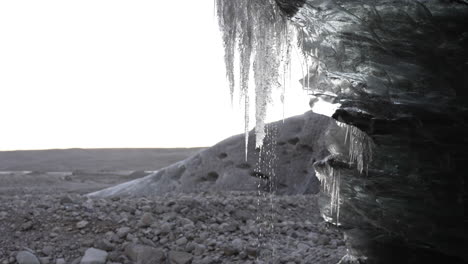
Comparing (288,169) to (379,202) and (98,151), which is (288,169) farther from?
(98,151)

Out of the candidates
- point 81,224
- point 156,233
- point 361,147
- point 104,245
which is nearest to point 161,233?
point 156,233

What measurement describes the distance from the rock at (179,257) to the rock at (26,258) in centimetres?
150

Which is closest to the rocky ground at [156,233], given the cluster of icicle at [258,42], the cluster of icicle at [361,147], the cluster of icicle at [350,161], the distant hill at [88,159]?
the cluster of icicle at [350,161]

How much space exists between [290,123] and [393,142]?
29.0 ft

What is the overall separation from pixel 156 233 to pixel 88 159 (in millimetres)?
35911

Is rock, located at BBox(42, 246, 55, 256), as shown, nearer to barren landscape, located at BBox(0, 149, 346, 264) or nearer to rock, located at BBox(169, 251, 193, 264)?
barren landscape, located at BBox(0, 149, 346, 264)

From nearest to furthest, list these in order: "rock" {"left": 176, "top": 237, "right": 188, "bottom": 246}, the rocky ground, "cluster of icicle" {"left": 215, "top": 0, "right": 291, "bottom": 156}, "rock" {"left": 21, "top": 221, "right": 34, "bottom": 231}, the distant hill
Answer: "cluster of icicle" {"left": 215, "top": 0, "right": 291, "bottom": 156} → the rocky ground → "rock" {"left": 176, "top": 237, "right": 188, "bottom": 246} → "rock" {"left": 21, "top": 221, "right": 34, "bottom": 231} → the distant hill

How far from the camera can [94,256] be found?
538cm

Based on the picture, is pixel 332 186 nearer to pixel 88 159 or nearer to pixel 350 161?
pixel 350 161

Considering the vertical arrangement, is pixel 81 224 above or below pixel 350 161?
below

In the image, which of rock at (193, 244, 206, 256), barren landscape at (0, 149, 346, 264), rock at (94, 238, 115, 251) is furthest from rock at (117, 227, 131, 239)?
rock at (193, 244, 206, 256)

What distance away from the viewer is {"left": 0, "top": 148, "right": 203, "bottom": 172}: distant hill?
35.2 m

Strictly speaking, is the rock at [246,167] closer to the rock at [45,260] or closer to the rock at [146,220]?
the rock at [146,220]

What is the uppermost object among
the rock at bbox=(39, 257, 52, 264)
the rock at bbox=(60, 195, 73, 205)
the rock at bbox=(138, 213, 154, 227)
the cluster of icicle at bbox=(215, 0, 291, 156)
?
the cluster of icicle at bbox=(215, 0, 291, 156)
